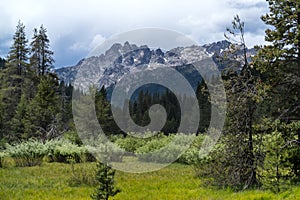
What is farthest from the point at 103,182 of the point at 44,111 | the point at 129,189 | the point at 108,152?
the point at 44,111

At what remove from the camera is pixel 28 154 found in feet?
56.1

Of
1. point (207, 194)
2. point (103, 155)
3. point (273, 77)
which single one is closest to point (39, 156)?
point (103, 155)

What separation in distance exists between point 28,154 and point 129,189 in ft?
29.2

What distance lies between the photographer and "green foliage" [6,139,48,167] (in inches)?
634

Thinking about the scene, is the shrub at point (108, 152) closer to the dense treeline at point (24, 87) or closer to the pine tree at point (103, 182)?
the pine tree at point (103, 182)

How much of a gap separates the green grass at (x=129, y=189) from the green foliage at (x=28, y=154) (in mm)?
2954

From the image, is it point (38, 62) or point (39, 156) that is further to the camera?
point (38, 62)

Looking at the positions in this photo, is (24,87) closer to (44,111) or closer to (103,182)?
(44,111)

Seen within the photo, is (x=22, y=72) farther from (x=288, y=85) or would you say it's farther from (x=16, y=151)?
(x=288, y=85)

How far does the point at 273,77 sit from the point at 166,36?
4.03 m

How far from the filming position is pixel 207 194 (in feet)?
30.2

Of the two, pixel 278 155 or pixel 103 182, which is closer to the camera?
pixel 103 182

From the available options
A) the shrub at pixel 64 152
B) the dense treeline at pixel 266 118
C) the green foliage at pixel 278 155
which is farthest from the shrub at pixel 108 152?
the green foliage at pixel 278 155

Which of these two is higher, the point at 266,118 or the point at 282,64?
the point at 282,64
